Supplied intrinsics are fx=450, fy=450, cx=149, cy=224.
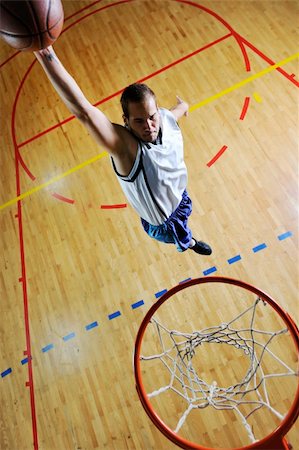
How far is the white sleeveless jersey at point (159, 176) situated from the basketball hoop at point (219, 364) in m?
0.85

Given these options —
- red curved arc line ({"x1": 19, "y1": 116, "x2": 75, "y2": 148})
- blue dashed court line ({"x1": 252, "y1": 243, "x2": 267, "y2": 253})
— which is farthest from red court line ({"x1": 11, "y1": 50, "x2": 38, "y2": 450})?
blue dashed court line ({"x1": 252, "y1": 243, "x2": 267, "y2": 253})

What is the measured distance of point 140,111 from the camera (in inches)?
79.0

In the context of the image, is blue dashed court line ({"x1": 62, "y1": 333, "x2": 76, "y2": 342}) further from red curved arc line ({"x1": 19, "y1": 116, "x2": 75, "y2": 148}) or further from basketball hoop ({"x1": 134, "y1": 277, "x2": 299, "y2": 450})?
red curved arc line ({"x1": 19, "y1": 116, "x2": 75, "y2": 148})

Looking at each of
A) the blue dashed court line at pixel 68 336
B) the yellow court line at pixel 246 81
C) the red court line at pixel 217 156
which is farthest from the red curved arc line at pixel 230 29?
the blue dashed court line at pixel 68 336

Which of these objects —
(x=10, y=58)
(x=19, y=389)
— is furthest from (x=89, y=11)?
(x=19, y=389)

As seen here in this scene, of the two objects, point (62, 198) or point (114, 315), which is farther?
point (62, 198)

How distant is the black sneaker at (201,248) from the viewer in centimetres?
342

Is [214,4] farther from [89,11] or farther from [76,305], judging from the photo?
[76,305]

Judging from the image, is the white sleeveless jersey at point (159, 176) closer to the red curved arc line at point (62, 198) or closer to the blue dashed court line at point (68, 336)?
the blue dashed court line at point (68, 336)

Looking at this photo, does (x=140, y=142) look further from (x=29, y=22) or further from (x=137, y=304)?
(x=137, y=304)

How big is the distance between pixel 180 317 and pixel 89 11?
4.03m

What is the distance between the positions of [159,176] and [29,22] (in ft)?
3.12

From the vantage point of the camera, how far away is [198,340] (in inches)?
129

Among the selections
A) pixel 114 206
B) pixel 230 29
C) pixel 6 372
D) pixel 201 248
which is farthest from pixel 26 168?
pixel 230 29
